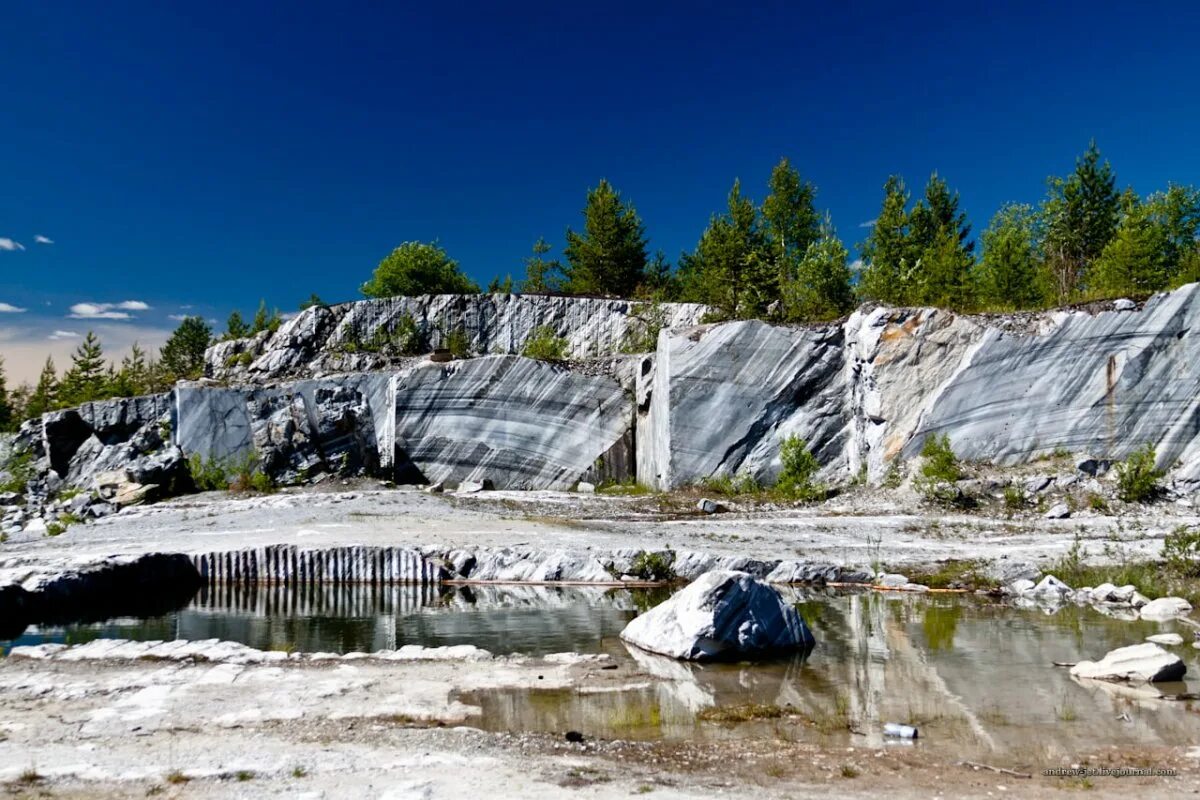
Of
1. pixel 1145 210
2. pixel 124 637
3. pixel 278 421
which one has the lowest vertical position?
pixel 124 637

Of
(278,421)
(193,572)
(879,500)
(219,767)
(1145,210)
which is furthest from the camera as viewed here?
(1145,210)

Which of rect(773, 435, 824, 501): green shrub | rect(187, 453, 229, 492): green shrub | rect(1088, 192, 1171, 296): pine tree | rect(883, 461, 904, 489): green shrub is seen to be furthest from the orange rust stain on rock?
rect(187, 453, 229, 492): green shrub

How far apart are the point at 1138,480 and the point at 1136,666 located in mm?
13156

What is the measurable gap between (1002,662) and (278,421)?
25.1m

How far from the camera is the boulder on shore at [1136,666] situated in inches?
326

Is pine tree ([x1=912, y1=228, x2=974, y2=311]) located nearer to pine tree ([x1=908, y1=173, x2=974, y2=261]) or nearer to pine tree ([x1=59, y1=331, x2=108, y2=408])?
pine tree ([x1=908, y1=173, x2=974, y2=261])

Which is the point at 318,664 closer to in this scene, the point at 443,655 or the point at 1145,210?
the point at 443,655

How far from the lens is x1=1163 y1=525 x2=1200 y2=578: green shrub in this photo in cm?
1338

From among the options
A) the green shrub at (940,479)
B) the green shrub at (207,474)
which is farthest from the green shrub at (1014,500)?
the green shrub at (207,474)

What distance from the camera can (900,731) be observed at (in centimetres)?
683

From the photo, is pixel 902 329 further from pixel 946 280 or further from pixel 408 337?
pixel 408 337

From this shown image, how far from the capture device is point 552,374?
3008 centimetres

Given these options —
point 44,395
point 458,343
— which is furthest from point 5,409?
point 458,343

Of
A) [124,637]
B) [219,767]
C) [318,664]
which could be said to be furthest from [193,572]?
[219,767]
